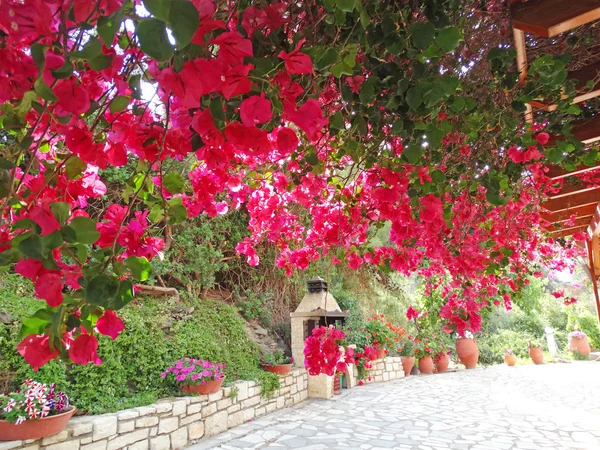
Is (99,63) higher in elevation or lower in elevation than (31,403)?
higher

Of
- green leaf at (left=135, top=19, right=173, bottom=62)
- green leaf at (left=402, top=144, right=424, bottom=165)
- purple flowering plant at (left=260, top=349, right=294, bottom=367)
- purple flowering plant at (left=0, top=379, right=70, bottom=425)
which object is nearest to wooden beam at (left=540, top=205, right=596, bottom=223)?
purple flowering plant at (left=260, top=349, right=294, bottom=367)

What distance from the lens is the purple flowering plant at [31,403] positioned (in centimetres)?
261

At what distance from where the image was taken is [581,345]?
36.9 feet

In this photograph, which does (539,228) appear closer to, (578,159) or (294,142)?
(578,159)

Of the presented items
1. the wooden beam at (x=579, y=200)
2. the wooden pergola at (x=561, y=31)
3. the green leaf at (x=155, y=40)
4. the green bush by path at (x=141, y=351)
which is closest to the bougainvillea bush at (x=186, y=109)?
the green leaf at (x=155, y=40)

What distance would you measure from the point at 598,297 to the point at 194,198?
6.58 m

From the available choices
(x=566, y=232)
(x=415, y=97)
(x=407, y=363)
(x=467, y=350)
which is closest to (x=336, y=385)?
(x=407, y=363)

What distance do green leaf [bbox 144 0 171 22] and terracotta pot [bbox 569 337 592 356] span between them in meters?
13.7

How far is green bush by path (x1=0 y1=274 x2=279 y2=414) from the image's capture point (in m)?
3.27

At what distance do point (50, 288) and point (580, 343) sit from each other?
13.6 metres

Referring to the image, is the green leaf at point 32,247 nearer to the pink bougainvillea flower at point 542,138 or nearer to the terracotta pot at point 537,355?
the pink bougainvillea flower at point 542,138

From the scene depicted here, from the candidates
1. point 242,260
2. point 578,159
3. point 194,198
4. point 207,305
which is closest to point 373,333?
point 242,260

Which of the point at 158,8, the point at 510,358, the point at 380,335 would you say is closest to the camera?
the point at 158,8

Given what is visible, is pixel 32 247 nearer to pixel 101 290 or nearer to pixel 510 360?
pixel 101 290
